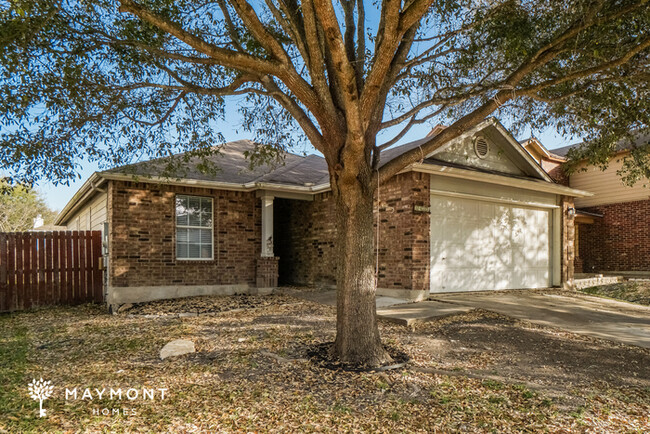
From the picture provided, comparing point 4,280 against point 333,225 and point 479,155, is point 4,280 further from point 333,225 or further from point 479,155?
point 479,155

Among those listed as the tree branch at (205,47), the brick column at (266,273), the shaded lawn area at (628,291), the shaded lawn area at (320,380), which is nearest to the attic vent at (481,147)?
the shaded lawn area at (628,291)

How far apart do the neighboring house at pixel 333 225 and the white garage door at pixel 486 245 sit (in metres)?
0.03

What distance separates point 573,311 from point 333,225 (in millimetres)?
5775

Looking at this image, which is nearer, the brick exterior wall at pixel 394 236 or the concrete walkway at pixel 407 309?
the concrete walkway at pixel 407 309

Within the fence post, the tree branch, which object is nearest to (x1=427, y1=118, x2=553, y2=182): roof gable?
the tree branch

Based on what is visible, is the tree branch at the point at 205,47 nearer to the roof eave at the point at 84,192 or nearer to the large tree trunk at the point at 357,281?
the large tree trunk at the point at 357,281

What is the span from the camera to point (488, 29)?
6.38 meters

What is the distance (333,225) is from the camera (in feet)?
37.3

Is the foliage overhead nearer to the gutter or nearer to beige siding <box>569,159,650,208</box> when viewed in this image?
the gutter

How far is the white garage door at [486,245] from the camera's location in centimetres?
983

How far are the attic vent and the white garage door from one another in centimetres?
137

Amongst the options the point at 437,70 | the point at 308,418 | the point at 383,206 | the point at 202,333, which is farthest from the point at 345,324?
the point at 383,206

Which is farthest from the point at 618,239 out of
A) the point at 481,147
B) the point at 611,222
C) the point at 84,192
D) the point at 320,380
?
the point at 84,192

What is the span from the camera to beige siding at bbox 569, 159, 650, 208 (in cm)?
1644
